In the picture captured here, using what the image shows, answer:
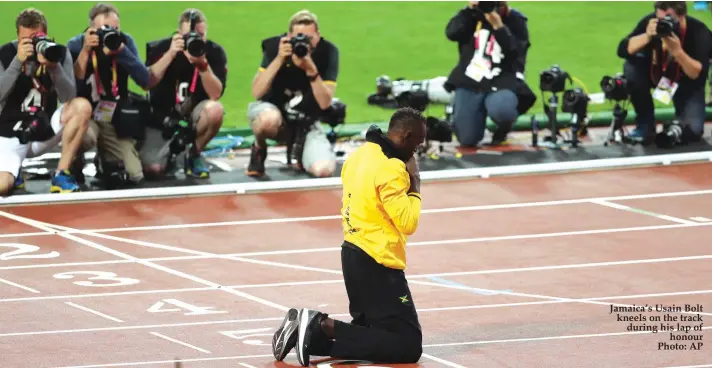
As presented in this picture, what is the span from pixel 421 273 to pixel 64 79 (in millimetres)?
3654

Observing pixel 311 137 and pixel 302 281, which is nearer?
pixel 302 281

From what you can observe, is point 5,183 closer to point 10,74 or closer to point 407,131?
point 10,74

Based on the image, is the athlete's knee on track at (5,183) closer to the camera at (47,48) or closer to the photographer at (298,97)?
the camera at (47,48)

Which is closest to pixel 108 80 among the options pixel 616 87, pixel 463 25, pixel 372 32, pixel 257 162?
pixel 257 162

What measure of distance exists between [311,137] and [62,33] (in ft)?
19.3

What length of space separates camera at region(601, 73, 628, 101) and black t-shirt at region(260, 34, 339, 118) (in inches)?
101

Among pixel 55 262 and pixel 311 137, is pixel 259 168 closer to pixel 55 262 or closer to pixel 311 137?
pixel 311 137

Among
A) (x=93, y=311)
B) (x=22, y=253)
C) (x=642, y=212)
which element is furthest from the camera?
(x=642, y=212)

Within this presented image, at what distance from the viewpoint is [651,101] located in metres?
13.4

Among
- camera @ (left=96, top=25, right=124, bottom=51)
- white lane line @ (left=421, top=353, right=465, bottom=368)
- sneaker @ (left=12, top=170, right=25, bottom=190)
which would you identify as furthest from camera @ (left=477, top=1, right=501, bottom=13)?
white lane line @ (left=421, top=353, right=465, bottom=368)

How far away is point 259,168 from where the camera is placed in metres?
12.4

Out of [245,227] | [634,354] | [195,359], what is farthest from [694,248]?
[195,359]

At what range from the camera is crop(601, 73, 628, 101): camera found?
43.7 ft

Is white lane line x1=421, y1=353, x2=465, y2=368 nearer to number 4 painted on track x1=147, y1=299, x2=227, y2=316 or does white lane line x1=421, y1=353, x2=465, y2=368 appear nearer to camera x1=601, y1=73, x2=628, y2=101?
number 4 painted on track x1=147, y1=299, x2=227, y2=316
